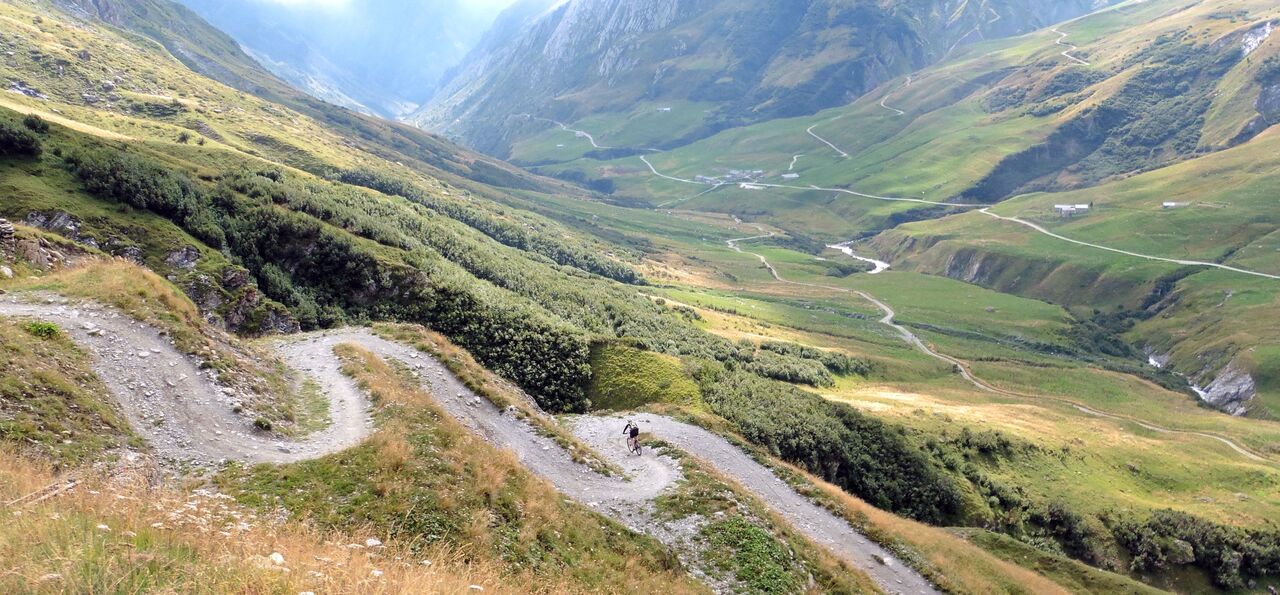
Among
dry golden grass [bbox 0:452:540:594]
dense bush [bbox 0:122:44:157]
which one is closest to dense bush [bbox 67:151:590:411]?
dense bush [bbox 0:122:44:157]

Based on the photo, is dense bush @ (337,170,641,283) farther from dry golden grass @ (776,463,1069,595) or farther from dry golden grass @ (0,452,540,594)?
dry golden grass @ (0,452,540,594)

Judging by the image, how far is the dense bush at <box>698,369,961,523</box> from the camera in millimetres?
41406

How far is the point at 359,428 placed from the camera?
22328mm

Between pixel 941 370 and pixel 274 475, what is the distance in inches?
3861

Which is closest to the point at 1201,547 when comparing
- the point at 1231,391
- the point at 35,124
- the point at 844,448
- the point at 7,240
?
the point at 844,448

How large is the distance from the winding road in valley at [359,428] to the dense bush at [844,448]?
5.90 m

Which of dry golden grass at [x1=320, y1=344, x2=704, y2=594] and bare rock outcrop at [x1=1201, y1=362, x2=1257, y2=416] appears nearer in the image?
dry golden grass at [x1=320, y1=344, x2=704, y2=594]

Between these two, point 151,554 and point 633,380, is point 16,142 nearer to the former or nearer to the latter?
point 633,380

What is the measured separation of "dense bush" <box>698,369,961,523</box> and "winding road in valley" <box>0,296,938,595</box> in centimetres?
590

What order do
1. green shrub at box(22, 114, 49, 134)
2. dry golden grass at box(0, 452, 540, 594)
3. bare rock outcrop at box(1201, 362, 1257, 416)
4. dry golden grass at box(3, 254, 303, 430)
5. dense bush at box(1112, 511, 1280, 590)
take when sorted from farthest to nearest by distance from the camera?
bare rock outcrop at box(1201, 362, 1257, 416) < dense bush at box(1112, 511, 1280, 590) < green shrub at box(22, 114, 49, 134) < dry golden grass at box(3, 254, 303, 430) < dry golden grass at box(0, 452, 540, 594)

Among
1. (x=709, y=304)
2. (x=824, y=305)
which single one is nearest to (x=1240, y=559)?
(x=709, y=304)

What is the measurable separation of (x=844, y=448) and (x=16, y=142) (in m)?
58.7

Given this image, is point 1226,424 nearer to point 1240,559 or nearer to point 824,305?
point 1240,559

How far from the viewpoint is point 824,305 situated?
142 m
